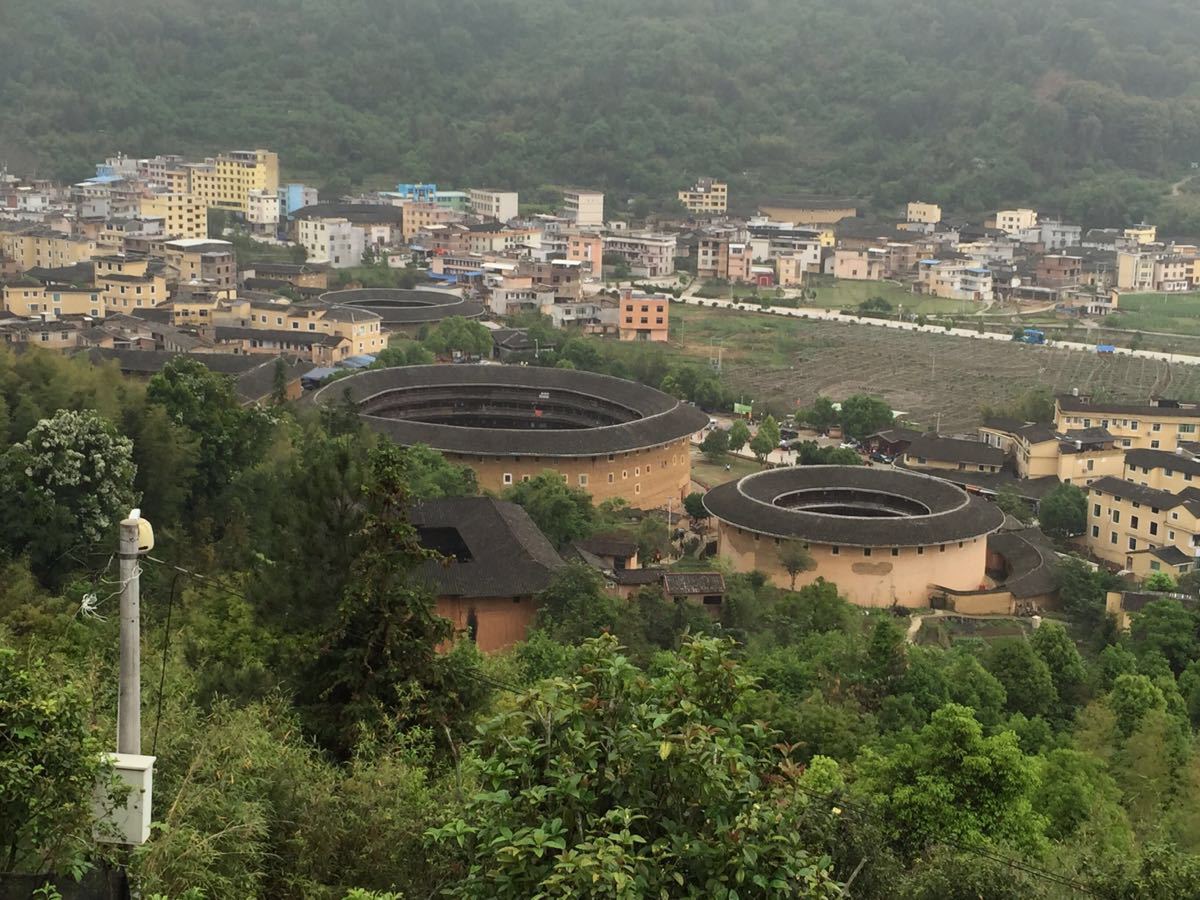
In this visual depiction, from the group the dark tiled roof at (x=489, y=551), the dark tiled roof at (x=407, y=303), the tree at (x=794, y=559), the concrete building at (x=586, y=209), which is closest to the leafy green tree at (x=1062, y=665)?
the tree at (x=794, y=559)

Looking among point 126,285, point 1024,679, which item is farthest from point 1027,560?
point 126,285

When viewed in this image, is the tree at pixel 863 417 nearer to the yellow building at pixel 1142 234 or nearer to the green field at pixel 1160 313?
the green field at pixel 1160 313

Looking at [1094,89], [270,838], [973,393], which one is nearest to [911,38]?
[1094,89]

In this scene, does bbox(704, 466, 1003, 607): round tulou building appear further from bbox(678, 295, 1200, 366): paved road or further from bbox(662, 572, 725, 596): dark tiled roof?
bbox(678, 295, 1200, 366): paved road

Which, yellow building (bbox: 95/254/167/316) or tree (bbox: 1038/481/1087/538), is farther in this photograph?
yellow building (bbox: 95/254/167/316)

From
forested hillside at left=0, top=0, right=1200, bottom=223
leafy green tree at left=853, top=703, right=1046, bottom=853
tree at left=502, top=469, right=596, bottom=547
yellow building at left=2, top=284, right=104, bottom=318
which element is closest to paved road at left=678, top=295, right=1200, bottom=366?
yellow building at left=2, top=284, right=104, bottom=318

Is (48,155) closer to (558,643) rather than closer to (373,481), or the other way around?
(558,643)

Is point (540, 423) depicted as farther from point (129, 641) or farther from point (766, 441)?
point (129, 641)
